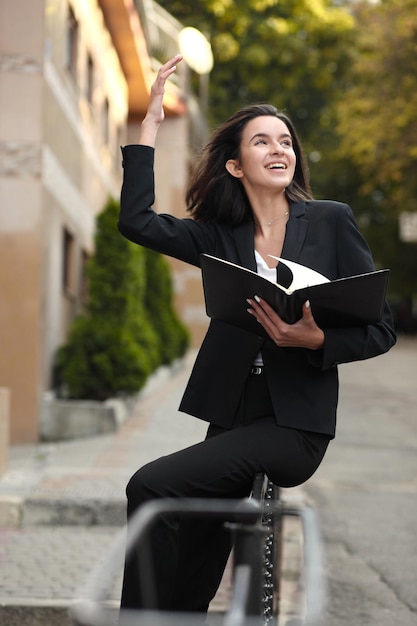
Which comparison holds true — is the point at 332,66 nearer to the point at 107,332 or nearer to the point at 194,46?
the point at 194,46

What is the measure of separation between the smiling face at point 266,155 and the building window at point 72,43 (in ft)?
37.2

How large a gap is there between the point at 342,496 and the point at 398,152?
23370 mm

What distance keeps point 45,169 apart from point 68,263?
9.78 ft

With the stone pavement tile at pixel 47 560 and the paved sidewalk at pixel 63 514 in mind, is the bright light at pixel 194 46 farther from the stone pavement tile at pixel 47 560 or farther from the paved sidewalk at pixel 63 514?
the stone pavement tile at pixel 47 560

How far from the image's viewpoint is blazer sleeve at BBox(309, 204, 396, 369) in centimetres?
339

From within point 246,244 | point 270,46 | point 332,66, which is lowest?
point 246,244

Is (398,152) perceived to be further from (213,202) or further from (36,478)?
(213,202)

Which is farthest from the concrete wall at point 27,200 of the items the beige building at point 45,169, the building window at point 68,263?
the building window at point 68,263

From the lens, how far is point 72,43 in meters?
15.2

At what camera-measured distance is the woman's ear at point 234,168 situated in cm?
389

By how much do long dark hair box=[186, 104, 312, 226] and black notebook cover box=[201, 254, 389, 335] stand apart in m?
0.54

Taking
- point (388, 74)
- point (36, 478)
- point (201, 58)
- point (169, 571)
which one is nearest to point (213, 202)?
point (169, 571)

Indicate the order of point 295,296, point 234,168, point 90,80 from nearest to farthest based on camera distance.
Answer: point 295,296
point 234,168
point 90,80

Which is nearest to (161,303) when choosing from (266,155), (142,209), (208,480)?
(266,155)
